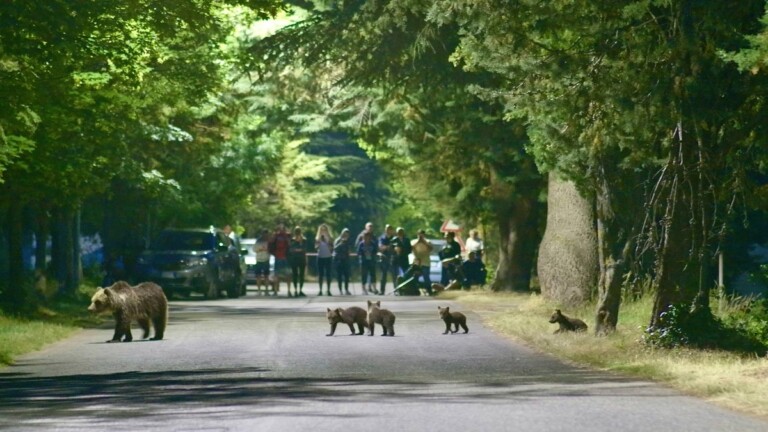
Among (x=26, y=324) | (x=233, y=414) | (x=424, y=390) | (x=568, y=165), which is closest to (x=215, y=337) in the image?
(x=26, y=324)

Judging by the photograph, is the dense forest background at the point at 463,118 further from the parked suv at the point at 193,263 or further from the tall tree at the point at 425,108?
the parked suv at the point at 193,263

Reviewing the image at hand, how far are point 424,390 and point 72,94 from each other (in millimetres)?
11049

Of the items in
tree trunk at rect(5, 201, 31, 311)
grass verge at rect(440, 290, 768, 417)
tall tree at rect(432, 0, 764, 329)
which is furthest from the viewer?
tree trunk at rect(5, 201, 31, 311)

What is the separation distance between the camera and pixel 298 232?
45.2 m

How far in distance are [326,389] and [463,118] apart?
22420mm

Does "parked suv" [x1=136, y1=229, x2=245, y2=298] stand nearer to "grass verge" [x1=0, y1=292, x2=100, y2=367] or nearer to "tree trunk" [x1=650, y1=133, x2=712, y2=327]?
"grass verge" [x1=0, y1=292, x2=100, y2=367]

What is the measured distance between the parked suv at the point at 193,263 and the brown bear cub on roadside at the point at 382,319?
1743cm

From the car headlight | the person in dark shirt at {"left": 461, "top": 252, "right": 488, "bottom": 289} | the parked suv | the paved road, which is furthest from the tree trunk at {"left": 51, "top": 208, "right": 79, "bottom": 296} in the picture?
the paved road

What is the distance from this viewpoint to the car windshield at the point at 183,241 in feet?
145

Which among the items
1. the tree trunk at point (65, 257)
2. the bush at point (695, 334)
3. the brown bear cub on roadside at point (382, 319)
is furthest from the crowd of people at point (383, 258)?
the bush at point (695, 334)

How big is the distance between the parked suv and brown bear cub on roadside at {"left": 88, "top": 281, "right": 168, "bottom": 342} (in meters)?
17.2

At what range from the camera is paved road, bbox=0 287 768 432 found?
13.5 metres

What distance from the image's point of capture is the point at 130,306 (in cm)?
2506

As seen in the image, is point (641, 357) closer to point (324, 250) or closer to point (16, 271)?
point (16, 271)
